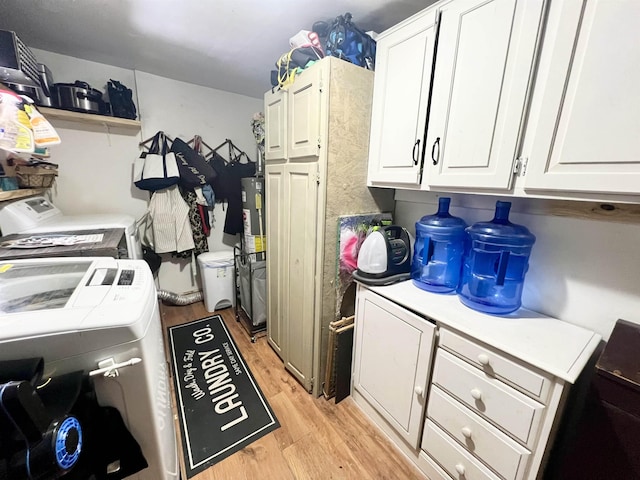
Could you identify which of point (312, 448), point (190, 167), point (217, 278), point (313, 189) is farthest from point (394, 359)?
point (190, 167)

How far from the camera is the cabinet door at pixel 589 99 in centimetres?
74

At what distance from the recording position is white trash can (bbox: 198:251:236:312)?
261 cm

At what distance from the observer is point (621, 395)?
0.78 meters

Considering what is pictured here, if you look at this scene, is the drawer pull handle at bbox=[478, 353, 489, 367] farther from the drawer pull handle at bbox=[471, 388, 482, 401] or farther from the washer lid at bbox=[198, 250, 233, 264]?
the washer lid at bbox=[198, 250, 233, 264]

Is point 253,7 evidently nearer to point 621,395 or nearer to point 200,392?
point 621,395

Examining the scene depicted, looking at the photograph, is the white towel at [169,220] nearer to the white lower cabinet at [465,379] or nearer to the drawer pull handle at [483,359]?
the white lower cabinet at [465,379]

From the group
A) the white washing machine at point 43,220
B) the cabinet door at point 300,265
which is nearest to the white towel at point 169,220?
the white washing machine at point 43,220

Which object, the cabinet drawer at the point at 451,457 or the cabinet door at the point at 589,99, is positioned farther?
the cabinet drawer at the point at 451,457

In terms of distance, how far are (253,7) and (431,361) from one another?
2002 mm

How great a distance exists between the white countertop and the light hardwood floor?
853 millimetres

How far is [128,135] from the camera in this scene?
2.41 metres

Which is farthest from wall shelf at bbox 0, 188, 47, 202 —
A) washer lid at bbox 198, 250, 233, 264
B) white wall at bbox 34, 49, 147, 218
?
washer lid at bbox 198, 250, 233, 264

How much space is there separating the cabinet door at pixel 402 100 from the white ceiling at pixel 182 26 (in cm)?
26

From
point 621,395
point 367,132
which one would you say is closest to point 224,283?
point 367,132
